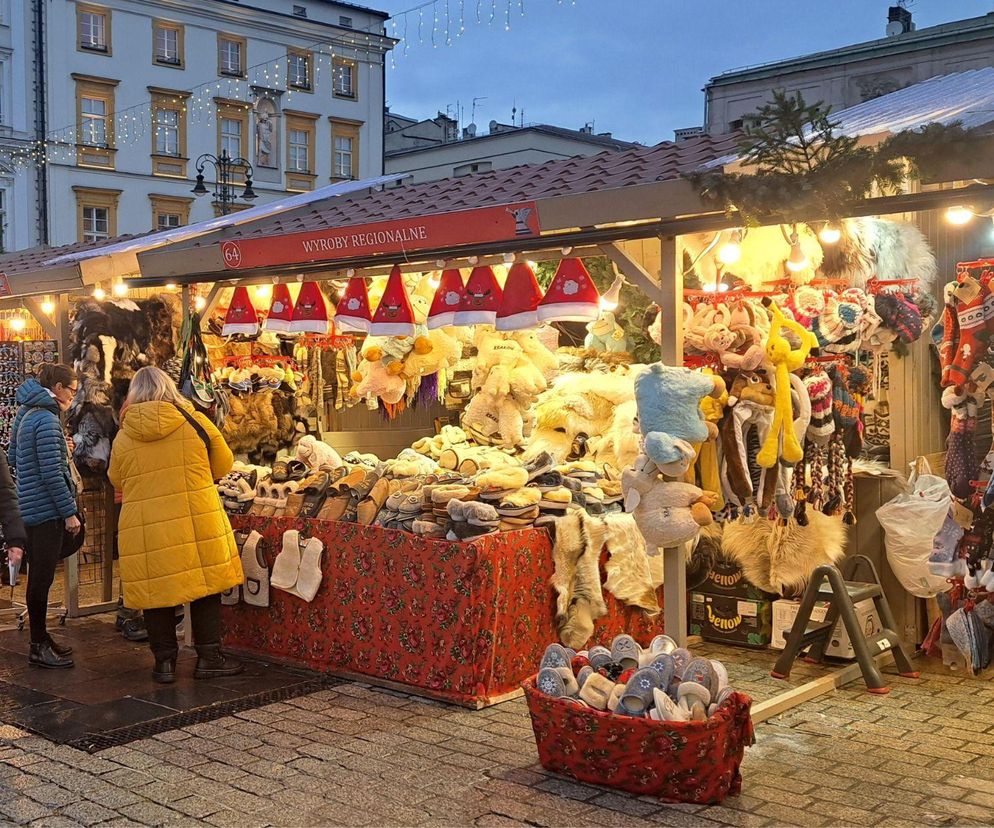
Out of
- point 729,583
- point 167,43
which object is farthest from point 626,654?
point 167,43

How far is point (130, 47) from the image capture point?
33.4m

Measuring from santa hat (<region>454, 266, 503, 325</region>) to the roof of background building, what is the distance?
59.6 feet

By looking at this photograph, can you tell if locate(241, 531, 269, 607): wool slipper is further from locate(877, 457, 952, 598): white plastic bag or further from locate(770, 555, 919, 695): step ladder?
locate(877, 457, 952, 598): white plastic bag

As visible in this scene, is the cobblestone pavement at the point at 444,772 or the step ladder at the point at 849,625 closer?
the cobblestone pavement at the point at 444,772

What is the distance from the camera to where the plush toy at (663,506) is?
499 centimetres

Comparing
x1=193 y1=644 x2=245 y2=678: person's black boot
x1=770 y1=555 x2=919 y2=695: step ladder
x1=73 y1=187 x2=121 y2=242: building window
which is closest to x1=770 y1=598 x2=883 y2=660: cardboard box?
x1=770 y1=555 x2=919 y2=695: step ladder

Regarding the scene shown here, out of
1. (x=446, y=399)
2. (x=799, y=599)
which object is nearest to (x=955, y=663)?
(x=799, y=599)

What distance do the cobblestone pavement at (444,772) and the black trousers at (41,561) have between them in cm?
125

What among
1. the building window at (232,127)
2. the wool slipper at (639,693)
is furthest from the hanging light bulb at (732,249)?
the building window at (232,127)

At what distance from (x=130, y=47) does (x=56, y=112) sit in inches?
130

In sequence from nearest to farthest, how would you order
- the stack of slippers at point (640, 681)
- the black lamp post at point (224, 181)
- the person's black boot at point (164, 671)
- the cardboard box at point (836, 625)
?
the stack of slippers at point (640, 681) < the person's black boot at point (164, 671) < the cardboard box at point (836, 625) < the black lamp post at point (224, 181)

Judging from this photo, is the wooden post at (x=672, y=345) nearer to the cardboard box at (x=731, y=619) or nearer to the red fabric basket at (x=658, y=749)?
the red fabric basket at (x=658, y=749)

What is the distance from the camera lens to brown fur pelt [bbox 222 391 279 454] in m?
8.11

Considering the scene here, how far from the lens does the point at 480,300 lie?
20.2 feet
